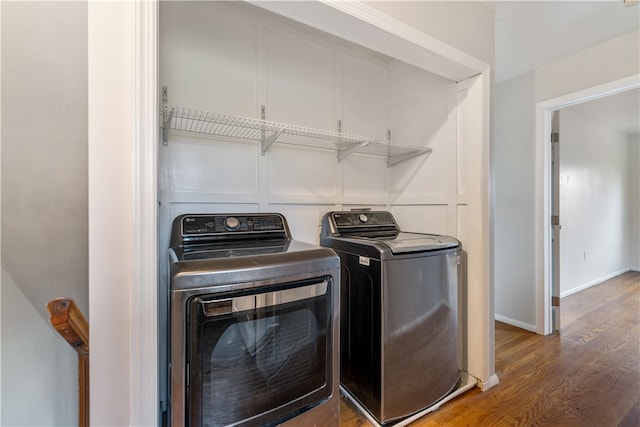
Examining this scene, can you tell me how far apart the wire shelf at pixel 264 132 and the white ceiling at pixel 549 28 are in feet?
3.53

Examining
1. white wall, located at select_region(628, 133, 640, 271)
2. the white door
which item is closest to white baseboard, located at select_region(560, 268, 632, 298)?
white wall, located at select_region(628, 133, 640, 271)

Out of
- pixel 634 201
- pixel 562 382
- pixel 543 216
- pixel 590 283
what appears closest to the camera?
pixel 562 382

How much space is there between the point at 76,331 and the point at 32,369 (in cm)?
51

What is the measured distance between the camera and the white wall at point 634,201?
184 inches

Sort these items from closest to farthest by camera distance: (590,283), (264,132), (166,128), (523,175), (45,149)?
(45,149) < (166,128) < (264,132) < (523,175) < (590,283)

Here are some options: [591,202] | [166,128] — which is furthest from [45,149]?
[591,202]

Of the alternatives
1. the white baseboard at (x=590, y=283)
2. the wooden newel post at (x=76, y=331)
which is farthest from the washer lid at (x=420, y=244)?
the white baseboard at (x=590, y=283)

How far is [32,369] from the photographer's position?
940 millimetres

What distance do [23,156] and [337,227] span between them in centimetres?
144

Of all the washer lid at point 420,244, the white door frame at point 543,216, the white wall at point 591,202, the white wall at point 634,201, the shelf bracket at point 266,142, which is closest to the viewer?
the washer lid at point 420,244

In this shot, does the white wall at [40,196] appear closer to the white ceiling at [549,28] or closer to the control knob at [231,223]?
the control knob at [231,223]

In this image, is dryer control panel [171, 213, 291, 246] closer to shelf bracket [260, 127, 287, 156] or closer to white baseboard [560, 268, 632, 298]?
shelf bracket [260, 127, 287, 156]

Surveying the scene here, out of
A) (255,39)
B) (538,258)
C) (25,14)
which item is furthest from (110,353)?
(538,258)

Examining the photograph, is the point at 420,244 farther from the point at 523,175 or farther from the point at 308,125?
the point at 523,175
